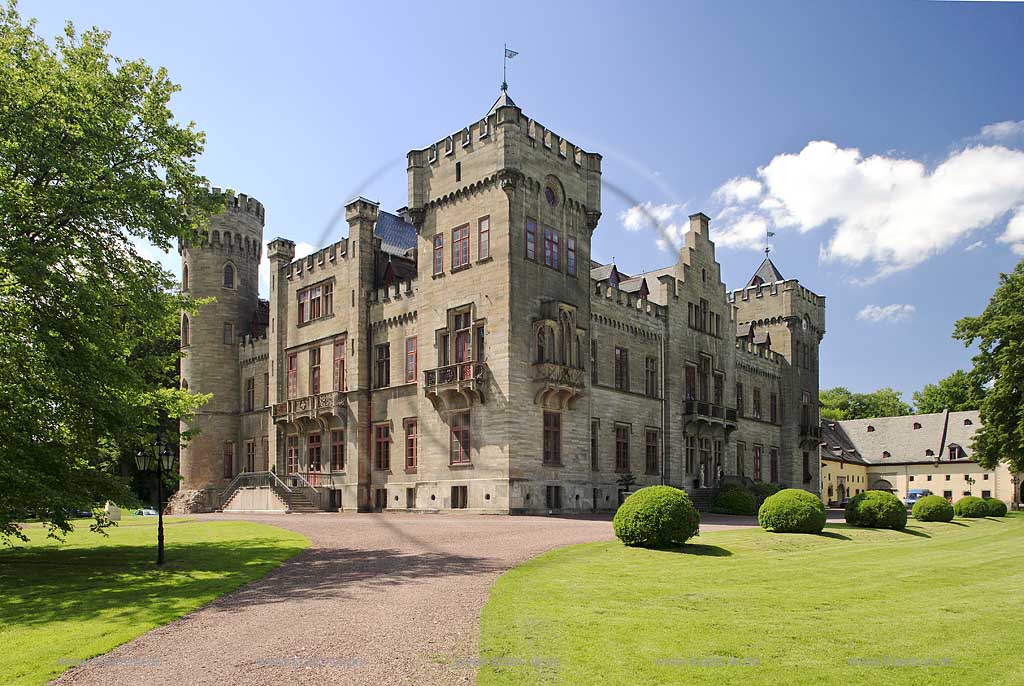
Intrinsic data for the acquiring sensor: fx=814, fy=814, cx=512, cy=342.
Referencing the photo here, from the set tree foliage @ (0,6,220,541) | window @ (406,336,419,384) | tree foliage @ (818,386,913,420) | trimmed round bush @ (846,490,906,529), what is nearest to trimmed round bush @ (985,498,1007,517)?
trimmed round bush @ (846,490,906,529)

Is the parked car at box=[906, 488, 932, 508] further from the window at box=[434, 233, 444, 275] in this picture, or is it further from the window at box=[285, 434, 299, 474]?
the window at box=[285, 434, 299, 474]

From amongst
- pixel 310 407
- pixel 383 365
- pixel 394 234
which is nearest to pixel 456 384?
pixel 383 365

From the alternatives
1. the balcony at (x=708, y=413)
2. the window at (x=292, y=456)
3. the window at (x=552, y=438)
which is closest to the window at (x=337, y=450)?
the window at (x=292, y=456)

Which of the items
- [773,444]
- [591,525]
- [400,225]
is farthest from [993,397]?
[400,225]

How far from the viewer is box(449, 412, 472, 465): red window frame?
127ft

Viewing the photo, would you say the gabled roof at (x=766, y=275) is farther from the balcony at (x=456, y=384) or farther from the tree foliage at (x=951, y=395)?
the balcony at (x=456, y=384)

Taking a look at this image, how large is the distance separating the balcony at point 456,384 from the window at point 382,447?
4527mm

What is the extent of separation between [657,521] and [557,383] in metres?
17.4

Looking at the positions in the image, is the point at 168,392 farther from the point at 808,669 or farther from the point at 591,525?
the point at 808,669

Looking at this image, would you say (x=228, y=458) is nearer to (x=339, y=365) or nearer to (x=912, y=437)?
(x=339, y=365)

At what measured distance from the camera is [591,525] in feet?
99.5

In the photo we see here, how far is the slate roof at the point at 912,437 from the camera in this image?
3275 inches

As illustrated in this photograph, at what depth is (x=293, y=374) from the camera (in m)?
49.8

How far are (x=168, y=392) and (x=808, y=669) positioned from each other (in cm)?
1830
